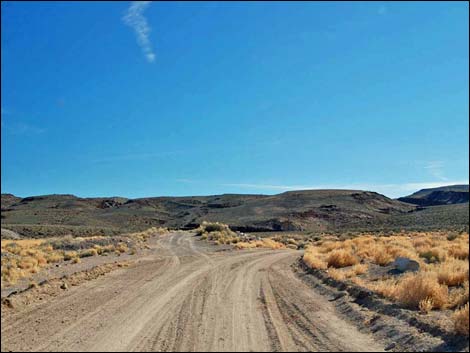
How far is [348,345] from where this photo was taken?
26.3 ft

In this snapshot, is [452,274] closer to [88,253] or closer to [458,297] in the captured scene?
[458,297]

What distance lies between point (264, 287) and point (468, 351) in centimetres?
893

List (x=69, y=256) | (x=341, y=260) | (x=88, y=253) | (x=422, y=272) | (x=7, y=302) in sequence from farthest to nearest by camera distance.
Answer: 1. (x=88, y=253)
2. (x=69, y=256)
3. (x=341, y=260)
4. (x=422, y=272)
5. (x=7, y=302)

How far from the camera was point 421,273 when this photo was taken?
12.6 m

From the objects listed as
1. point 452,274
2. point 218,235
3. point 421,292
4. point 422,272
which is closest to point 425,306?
point 421,292

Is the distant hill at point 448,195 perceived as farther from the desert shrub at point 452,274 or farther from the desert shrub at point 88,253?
the desert shrub at point 88,253

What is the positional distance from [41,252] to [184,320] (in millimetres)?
14759

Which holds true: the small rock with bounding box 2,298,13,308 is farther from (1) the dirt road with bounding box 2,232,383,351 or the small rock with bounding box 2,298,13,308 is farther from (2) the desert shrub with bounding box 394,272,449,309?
(2) the desert shrub with bounding box 394,272,449,309

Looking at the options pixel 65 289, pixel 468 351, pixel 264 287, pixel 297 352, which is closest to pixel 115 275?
pixel 65 289

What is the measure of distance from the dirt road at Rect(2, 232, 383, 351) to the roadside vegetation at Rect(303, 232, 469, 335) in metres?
1.94

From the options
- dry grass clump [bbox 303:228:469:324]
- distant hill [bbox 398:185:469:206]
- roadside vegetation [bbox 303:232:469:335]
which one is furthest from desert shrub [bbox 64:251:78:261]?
distant hill [bbox 398:185:469:206]

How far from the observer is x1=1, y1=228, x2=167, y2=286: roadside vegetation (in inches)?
537

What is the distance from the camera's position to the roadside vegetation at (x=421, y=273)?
10547 mm

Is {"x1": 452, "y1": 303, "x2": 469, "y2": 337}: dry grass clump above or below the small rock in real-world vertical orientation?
below
